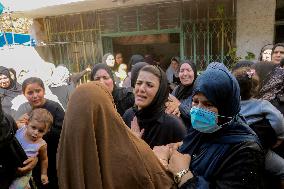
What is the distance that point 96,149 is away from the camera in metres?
1.14

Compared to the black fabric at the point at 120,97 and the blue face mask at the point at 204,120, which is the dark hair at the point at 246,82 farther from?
the black fabric at the point at 120,97

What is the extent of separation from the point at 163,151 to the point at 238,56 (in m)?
4.69

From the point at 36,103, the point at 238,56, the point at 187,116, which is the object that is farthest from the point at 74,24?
the point at 187,116

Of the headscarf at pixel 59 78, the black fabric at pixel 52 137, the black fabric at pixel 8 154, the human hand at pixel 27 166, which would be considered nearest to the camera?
the black fabric at pixel 8 154

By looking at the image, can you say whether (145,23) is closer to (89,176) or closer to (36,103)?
(36,103)

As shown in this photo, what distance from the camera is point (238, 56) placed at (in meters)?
5.76

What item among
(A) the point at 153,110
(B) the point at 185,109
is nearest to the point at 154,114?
(A) the point at 153,110

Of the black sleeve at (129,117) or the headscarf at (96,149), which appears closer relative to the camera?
the headscarf at (96,149)

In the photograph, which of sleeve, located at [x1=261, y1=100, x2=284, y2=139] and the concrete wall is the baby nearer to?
sleeve, located at [x1=261, y1=100, x2=284, y2=139]

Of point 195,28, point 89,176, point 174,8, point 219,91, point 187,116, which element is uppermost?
point 174,8

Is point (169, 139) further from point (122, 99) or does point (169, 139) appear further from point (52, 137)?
point (52, 137)

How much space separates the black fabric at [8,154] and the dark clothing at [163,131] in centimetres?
99

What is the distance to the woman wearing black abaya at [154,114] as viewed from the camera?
232cm

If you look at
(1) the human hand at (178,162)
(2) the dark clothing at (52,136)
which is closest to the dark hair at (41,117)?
(2) the dark clothing at (52,136)
